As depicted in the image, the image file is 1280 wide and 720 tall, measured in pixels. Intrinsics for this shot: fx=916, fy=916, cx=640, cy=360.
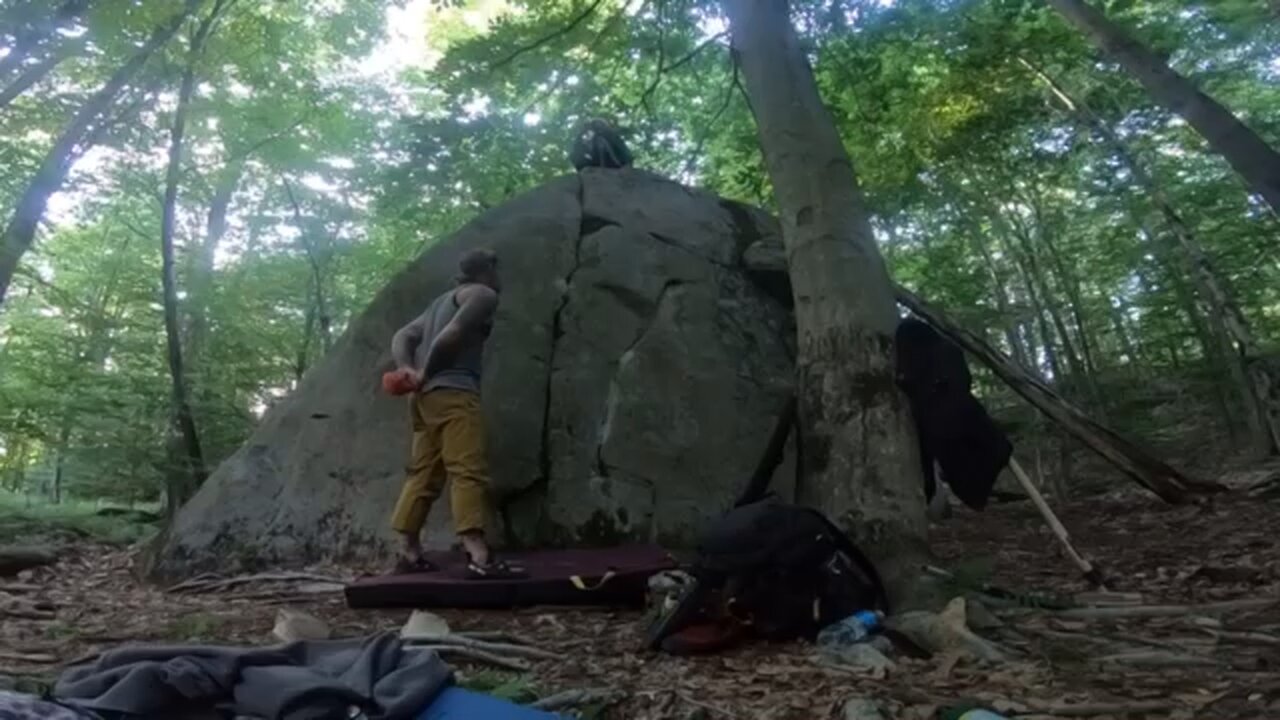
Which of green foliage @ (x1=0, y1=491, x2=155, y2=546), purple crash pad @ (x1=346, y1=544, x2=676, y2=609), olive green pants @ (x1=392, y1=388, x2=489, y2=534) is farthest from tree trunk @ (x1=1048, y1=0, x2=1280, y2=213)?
green foliage @ (x1=0, y1=491, x2=155, y2=546)

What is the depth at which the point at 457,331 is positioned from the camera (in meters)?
5.45

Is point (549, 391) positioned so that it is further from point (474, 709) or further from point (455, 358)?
point (474, 709)

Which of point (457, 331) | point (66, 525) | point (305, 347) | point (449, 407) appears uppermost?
point (305, 347)

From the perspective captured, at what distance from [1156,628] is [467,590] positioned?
303 centimetres

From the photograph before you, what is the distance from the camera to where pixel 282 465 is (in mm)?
6469

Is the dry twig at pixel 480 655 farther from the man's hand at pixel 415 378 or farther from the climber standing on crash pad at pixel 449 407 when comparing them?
the man's hand at pixel 415 378

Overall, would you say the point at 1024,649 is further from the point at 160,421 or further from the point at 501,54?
the point at 160,421

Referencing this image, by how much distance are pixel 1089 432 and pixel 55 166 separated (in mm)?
8846

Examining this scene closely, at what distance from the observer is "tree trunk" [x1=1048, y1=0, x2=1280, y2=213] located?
606 centimetres

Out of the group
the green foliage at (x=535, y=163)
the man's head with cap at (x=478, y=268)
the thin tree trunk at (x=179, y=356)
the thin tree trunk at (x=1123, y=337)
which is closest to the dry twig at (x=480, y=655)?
the man's head with cap at (x=478, y=268)

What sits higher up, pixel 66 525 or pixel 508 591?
pixel 66 525

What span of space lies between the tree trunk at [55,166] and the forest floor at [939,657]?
3.46 meters

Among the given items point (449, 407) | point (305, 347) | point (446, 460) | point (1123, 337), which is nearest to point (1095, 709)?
point (446, 460)

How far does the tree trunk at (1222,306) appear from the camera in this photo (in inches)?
314
